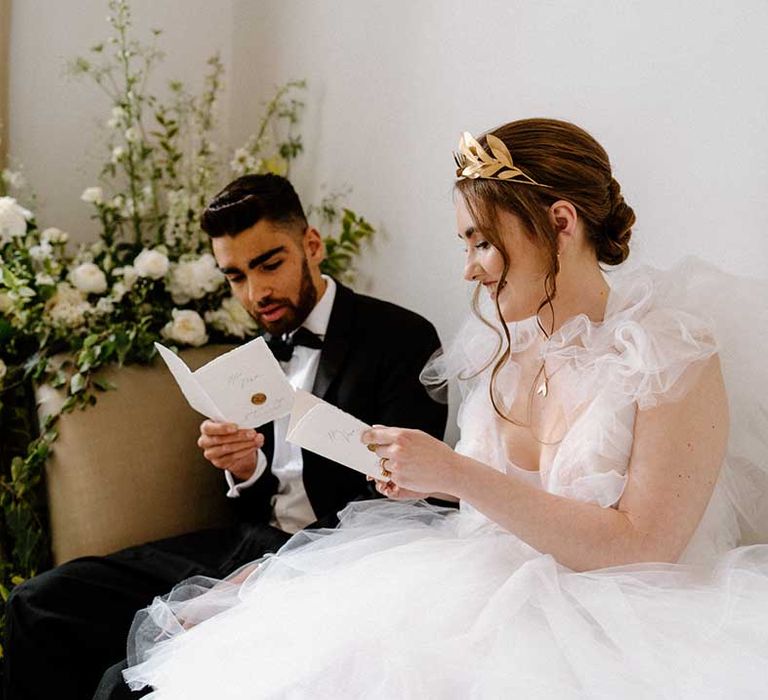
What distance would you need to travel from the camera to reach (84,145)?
273 cm

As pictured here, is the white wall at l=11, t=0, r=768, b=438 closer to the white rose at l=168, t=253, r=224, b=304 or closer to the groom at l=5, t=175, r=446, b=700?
the groom at l=5, t=175, r=446, b=700

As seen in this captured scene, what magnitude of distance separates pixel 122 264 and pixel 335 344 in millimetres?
747

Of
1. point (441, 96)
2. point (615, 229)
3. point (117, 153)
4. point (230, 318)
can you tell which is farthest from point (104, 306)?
point (615, 229)

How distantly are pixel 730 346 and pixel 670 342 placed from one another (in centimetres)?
16

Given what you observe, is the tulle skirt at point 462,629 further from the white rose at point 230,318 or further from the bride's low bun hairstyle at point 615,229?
the white rose at point 230,318

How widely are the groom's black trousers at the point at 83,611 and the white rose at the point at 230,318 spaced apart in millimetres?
605

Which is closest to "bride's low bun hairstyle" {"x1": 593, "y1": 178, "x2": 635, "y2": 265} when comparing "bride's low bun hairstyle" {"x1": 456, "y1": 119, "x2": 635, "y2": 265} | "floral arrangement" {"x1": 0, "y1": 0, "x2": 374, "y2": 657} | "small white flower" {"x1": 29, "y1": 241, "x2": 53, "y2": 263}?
"bride's low bun hairstyle" {"x1": 456, "y1": 119, "x2": 635, "y2": 265}

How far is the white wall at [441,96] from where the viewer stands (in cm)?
163

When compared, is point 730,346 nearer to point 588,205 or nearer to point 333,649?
point 588,205

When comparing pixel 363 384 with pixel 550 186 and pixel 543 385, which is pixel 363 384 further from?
pixel 550 186

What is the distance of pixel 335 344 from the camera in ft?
6.59

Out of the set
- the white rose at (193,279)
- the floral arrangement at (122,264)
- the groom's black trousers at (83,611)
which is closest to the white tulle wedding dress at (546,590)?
the groom's black trousers at (83,611)

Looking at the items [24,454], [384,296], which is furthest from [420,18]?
[24,454]

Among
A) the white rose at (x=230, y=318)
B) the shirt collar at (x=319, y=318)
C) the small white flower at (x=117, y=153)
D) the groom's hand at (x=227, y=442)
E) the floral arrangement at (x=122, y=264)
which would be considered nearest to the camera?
the groom's hand at (x=227, y=442)
